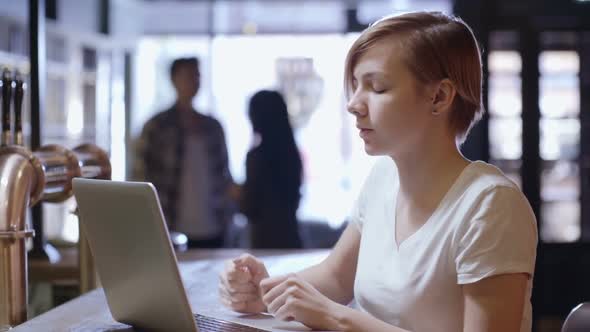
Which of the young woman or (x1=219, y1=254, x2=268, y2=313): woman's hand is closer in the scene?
the young woman

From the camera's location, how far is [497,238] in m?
1.23

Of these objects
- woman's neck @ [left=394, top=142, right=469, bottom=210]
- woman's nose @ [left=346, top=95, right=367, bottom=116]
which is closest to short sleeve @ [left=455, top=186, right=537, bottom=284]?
woman's neck @ [left=394, top=142, right=469, bottom=210]

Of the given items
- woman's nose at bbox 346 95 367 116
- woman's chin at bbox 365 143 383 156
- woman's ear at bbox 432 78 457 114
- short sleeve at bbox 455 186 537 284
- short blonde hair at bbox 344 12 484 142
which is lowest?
short sleeve at bbox 455 186 537 284

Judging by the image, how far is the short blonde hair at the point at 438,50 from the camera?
133cm

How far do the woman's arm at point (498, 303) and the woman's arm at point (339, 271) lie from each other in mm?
424

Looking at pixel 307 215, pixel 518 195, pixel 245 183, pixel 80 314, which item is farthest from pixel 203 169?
pixel 307 215

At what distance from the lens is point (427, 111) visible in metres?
1.35

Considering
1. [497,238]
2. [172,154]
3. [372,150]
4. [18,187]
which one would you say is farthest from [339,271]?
[172,154]

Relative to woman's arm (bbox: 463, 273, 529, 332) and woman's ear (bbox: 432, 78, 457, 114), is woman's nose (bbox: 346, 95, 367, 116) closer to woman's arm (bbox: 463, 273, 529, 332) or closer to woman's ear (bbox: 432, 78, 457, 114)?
woman's ear (bbox: 432, 78, 457, 114)

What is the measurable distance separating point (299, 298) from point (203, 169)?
3309 millimetres

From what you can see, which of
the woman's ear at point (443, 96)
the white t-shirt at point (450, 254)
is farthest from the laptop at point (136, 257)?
the woman's ear at point (443, 96)

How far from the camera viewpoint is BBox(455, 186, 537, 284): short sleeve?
48.0 inches

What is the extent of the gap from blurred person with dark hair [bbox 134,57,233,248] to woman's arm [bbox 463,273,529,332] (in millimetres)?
3271

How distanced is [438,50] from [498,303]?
15.9 inches
